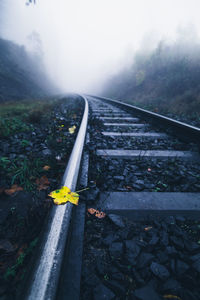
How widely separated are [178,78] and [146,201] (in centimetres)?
1000

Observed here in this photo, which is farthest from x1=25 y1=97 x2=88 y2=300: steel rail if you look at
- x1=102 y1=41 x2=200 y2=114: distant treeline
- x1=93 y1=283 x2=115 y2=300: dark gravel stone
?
x1=102 y1=41 x2=200 y2=114: distant treeline

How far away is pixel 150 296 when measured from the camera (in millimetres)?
684

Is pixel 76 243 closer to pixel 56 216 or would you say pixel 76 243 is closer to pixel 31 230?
pixel 56 216

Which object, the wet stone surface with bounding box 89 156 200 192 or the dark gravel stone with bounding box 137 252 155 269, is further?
the wet stone surface with bounding box 89 156 200 192

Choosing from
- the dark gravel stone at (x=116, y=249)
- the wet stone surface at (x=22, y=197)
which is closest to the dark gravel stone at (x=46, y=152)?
the wet stone surface at (x=22, y=197)

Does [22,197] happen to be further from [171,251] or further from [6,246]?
[171,251]

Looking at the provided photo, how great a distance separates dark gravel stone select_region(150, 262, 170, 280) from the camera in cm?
76

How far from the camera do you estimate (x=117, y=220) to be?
1072 mm

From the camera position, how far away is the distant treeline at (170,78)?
23.5 ft

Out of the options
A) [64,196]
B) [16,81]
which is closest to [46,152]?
[64,196]

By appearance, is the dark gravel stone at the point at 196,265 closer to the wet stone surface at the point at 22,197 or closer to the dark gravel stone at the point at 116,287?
the dark gravel stone at the point at 116,287

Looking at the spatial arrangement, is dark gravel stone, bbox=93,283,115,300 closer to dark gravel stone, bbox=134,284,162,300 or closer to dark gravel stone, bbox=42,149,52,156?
dark gravel stone, bbox=134,284,162,300

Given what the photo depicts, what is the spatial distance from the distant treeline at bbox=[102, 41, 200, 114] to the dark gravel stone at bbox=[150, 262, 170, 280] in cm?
641

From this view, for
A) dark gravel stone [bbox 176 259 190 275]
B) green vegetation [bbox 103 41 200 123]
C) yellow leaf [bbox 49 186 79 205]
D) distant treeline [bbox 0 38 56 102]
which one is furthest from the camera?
distant treeline [bbox 0 38 56 102]
